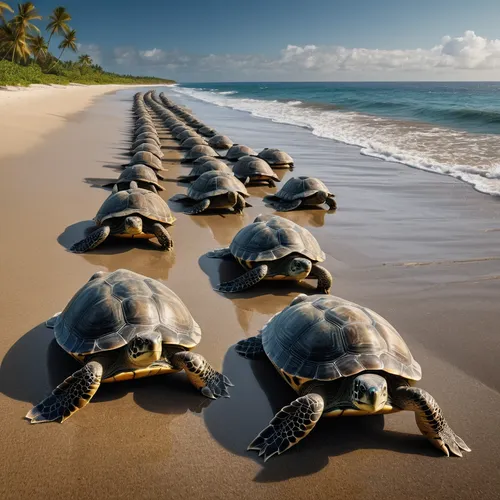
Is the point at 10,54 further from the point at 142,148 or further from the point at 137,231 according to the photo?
the point at 137,231

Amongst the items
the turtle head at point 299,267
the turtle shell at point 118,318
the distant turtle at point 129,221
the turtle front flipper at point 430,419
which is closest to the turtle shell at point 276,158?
the distant turtle at point 129,221

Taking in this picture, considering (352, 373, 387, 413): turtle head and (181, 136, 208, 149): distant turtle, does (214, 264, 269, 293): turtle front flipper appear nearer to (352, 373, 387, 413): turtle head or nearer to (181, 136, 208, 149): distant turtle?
(352, 373, 387, 413): turtle head

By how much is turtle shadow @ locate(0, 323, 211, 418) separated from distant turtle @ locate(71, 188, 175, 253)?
282 centimetres

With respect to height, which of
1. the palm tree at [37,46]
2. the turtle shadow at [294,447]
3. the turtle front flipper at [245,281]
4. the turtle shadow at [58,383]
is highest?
the palm tree at [37,46]

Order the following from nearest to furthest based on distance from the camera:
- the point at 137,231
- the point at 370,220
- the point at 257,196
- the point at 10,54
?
the point at 137,231 → the point at 370,220 → the point at 257,196 → the point at 10,54

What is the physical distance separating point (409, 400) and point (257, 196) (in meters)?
8.66

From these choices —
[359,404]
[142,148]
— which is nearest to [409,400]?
[359,404]

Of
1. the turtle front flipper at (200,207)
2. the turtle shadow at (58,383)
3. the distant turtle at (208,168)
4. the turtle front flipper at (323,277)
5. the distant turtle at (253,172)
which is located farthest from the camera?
the distant turtle at (253,172)

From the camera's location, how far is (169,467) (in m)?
3.16

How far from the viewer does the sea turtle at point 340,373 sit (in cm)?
333

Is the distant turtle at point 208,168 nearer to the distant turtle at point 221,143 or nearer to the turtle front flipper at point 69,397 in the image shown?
the distant turtle at point 221,143

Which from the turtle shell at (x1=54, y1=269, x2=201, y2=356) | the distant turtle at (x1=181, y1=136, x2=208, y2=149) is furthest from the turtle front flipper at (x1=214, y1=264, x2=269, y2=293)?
the distant turtle at (x1=181, y1=136, x2=208, y2=149)

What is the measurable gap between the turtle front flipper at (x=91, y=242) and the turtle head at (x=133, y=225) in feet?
1.05

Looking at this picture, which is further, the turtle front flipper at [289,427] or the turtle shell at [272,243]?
the turtle shell at [272,243]
